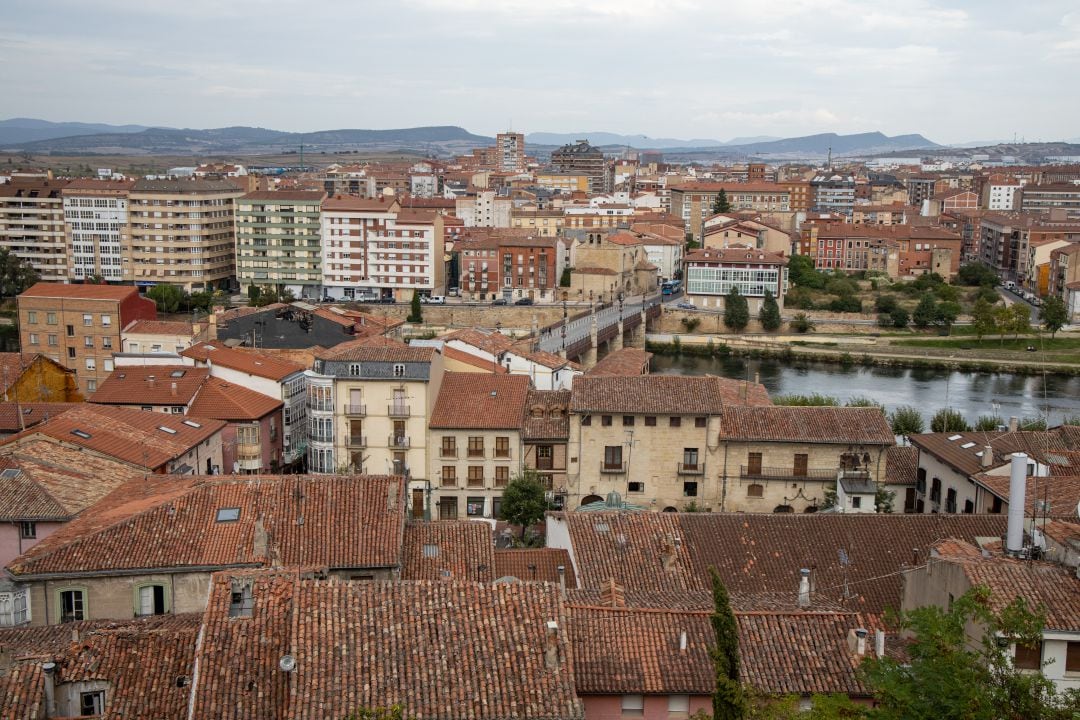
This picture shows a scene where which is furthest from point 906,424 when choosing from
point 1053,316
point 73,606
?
point 1053,316

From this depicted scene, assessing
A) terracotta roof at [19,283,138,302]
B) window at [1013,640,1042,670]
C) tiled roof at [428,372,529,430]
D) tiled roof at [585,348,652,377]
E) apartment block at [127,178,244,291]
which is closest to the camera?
window at [1013,640,1042,670]

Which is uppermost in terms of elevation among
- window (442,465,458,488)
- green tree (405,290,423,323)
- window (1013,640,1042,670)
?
window (1013,640,1042,670)

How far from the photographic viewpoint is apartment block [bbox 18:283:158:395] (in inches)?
1115

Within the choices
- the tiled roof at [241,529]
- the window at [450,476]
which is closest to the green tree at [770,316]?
the window at [450,476]

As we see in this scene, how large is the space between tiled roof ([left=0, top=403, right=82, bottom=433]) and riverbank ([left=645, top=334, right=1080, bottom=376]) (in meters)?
32.3

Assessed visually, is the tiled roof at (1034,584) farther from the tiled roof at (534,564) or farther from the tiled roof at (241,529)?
the tiled roof at (241,529)

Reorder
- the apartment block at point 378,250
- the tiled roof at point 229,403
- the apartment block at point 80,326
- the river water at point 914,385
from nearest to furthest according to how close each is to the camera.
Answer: the tiled roof at point 229,403 < the apartment block at point 80,326 < the river water at point 914,385 < the apartment block at point 378,250

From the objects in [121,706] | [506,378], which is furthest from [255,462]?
[121,706]

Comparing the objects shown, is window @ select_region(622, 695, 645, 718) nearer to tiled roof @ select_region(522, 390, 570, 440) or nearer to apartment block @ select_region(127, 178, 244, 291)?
tiled roof @ select_region(522, 390, 570, 440)

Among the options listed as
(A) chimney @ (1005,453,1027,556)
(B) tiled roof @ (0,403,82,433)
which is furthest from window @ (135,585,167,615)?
(B) tiled roof @ (0,403,82,433)

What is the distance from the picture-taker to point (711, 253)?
177ft

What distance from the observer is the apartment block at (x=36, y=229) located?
57469 millimetres

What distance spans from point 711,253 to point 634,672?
47525mm

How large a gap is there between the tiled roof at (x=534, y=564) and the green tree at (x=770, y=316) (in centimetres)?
3955
